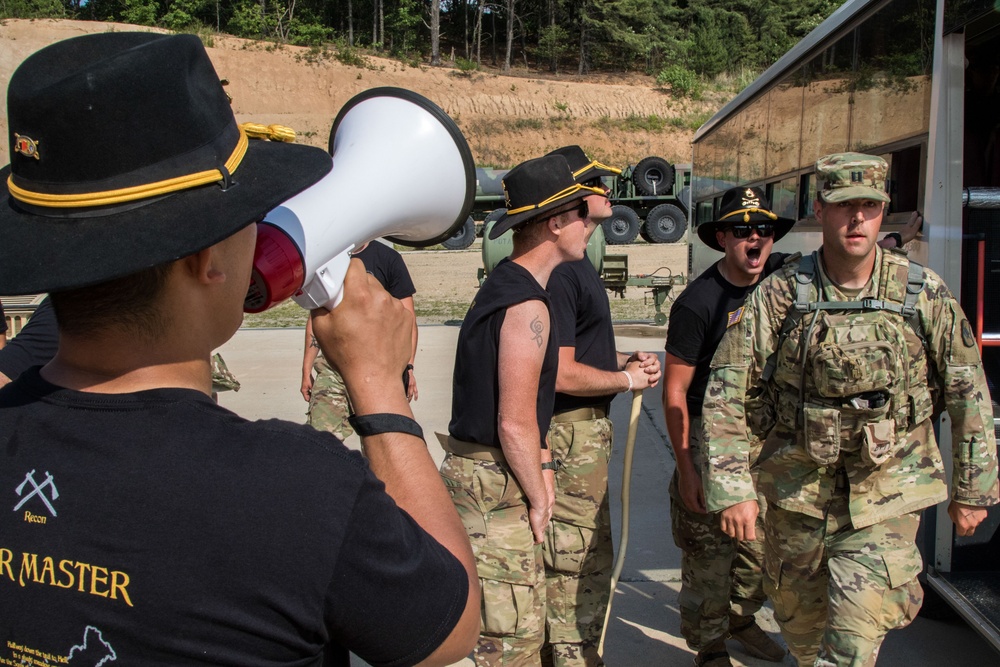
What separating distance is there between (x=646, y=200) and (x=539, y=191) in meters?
24.4

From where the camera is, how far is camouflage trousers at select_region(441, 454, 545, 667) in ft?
8.55

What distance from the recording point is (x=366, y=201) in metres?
1.44

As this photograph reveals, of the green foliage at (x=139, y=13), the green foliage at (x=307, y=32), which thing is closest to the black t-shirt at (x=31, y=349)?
the green foliage at (x=307, y=32)

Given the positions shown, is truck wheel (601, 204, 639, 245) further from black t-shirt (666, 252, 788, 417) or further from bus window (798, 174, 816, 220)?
→ black t-shirt (666, 252, 788, 417)

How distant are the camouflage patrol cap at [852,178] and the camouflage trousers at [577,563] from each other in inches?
48.1

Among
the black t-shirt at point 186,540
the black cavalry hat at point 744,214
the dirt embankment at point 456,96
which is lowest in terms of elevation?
the black t-shirt at point 186,540

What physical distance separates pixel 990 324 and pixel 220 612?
10.3 feet

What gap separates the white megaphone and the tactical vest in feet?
4.72

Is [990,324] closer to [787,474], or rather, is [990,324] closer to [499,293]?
[787,474]

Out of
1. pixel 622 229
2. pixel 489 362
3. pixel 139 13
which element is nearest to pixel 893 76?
pixel 489 362

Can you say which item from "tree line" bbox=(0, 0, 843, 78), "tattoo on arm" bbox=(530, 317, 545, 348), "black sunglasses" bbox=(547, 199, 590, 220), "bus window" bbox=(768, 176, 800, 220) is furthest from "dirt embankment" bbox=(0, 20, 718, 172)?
"tattoo on arm" bbox=(530, 317, 545, 348)

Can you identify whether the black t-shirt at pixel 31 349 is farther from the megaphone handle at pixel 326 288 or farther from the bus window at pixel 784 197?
the bus window at pixel 784 197

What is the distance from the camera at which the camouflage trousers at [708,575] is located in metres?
3.19

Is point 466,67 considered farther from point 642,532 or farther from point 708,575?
point 708,575
